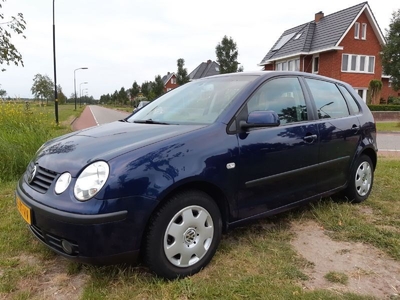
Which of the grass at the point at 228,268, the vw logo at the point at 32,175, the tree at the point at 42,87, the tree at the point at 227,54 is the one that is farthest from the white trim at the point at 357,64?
the tree at the point at 42,87

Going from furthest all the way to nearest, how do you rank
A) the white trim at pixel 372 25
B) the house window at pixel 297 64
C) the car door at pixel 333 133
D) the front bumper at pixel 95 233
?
the house window at pixel 297 64 → the white trim at pixel 372 25 → the car door at pixel 333 133 → the front bumper at pixel 95 233

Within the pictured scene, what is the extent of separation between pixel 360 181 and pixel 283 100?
174 cm

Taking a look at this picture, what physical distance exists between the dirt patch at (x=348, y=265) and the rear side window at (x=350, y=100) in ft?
5.53

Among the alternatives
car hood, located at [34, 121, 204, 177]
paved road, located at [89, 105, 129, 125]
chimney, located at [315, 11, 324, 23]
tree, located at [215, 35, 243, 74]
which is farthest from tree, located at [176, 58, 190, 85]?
car hood, located at [34, 121, 204, 177]

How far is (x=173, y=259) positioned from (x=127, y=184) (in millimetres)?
703

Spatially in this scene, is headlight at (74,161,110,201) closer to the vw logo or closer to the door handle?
the vw logo

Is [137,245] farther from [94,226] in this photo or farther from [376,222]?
[376,222]

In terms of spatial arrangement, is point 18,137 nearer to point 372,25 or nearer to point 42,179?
point 42,179

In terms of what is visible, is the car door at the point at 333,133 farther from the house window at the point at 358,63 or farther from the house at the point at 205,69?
the house at the point at 205,69

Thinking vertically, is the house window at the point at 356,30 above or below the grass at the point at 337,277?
above

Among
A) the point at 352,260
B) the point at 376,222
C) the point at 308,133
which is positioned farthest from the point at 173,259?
the point at 376,222

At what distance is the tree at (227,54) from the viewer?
104ft

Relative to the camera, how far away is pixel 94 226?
2162mm

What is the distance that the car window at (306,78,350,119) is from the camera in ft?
12.4
